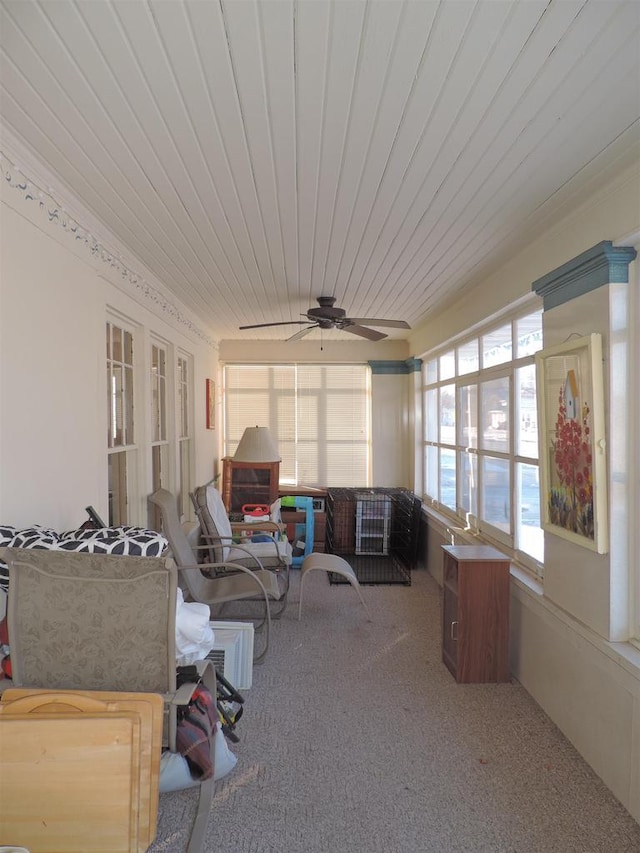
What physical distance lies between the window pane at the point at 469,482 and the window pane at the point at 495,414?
0.33 meters

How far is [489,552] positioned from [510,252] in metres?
1.97

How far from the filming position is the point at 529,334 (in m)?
3.51

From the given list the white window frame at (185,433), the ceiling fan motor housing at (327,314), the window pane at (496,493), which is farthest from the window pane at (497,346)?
the white window frame at (185,433)

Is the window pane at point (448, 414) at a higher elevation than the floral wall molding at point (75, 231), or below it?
below

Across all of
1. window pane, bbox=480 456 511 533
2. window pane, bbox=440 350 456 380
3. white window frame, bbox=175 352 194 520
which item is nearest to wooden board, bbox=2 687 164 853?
window pane, bbox=480 456 511 533

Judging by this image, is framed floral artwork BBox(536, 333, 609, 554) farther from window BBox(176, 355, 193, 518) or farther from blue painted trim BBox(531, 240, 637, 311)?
window BBox(176, 355, 193, 518)

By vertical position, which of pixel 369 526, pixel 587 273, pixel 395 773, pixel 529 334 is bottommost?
pixel 395 773

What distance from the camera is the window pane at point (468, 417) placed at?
15.0 feet

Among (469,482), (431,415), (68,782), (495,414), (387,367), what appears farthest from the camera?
(387,367)

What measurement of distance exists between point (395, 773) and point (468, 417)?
3.12m

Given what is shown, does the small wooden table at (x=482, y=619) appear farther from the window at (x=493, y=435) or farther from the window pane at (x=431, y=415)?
the window pane at (x=431, y=415)

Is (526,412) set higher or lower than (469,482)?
higher

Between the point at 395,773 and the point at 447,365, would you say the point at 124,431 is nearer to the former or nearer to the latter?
the point at 395,773

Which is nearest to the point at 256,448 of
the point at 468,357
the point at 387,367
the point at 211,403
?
the point at 211,403
